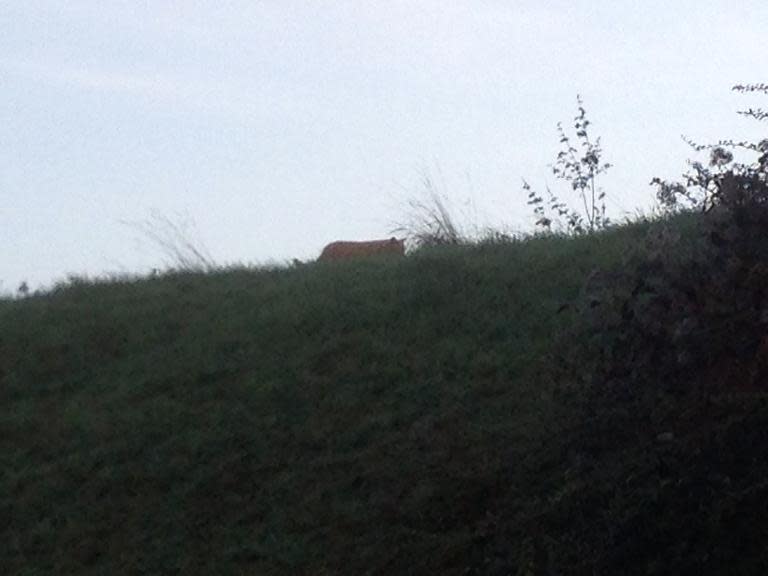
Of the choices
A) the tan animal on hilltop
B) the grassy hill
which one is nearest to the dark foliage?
the grassy hill

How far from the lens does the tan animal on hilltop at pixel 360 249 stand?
48.0ft

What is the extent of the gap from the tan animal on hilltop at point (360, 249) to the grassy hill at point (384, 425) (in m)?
1.15

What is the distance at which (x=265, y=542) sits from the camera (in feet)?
28.1

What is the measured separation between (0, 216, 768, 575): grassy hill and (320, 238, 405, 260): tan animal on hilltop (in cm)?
115

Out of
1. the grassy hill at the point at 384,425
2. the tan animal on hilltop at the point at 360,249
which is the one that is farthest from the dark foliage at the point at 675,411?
the tan animal on hilltop at the point at 360,249

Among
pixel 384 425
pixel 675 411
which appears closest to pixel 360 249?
pixel 384 425

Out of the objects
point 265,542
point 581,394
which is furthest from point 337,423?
point 581,394

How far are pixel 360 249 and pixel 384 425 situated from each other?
6085mm

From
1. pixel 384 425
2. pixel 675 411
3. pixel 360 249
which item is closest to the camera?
pixel 675 411

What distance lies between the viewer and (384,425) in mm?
9594

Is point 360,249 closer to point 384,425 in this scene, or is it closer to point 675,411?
point 384,425

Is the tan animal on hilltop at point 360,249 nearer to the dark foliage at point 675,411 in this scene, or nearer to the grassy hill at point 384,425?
the grassy hill at point 384,425

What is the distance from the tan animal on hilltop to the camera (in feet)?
48.0

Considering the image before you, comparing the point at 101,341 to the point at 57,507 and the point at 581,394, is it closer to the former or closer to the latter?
the point at 57,507
